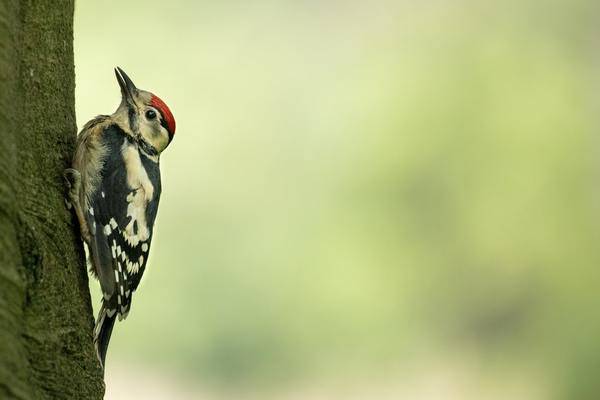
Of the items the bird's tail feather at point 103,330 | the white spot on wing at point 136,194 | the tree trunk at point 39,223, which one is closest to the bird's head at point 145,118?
the white spot on wing at point 136,194

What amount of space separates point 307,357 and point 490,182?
364 cm

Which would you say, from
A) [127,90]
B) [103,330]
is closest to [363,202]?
[127,90]

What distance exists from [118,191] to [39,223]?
2.99 ft

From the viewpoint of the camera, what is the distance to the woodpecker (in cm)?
349

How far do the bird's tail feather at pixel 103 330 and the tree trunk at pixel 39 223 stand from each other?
249mm

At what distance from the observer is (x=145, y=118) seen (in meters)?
4.11

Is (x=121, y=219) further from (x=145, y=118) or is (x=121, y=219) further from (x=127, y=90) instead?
(x=127, y=90)

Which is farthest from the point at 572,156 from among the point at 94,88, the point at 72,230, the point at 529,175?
the point at 72,230

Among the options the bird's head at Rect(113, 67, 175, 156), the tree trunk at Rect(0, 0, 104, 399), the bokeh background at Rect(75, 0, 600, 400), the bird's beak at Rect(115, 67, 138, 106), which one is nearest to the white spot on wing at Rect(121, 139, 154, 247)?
the bird's head at Rect(113, 67, 175, 156)

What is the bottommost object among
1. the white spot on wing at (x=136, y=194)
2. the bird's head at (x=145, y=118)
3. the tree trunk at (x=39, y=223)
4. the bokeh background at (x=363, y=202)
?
the tree trunk at (x=39, y=223)

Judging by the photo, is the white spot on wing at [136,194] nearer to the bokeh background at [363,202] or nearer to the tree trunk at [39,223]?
the tree trunk at [39,223]

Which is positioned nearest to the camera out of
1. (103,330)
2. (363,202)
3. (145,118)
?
(103,330)

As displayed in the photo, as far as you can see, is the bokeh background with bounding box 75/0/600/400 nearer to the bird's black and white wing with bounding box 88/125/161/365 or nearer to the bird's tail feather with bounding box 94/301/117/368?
the bird's black and white wing with bounding box 88/125/161/365

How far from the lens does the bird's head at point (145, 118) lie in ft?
13.4
